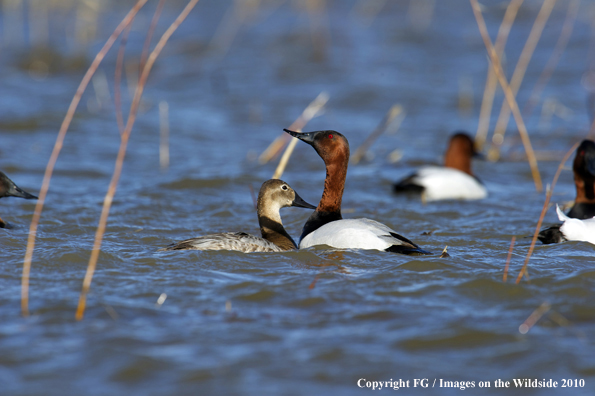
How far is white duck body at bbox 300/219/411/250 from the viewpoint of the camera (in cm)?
551

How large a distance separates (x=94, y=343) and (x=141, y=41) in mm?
14493

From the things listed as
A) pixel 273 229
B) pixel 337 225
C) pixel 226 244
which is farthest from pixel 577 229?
pixel 226 244

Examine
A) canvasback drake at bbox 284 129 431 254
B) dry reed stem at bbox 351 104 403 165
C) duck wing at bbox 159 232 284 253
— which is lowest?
duck wing at bbox 159 232 284 253

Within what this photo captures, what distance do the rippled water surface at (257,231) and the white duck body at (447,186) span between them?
303 millimetres

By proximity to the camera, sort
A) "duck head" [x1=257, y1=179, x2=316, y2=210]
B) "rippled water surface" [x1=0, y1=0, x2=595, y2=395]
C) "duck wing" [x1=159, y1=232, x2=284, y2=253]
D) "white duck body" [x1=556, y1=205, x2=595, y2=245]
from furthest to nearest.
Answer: "duck head" [x1=257, y1=179, x2=316, y2=210]
"white duck body" [x1=556, y1=205, x2=595, y2=245]
"duck wing" [x1=159, y1=232, x2=284, y2=253]
"rippled water surface" [x1=0, y1=0, x2=595, y2=395]

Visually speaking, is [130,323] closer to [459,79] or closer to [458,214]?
[458,214]

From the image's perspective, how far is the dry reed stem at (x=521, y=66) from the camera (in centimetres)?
775

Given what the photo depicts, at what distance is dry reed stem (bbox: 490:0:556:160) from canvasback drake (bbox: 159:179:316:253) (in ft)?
10.8

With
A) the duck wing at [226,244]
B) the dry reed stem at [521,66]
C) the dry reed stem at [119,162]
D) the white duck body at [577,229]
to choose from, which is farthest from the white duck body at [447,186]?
the dry reed stem at [119,162]

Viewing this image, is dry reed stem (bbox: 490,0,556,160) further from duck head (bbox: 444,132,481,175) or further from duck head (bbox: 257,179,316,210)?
duck head (bbox: 257,179,316,210)

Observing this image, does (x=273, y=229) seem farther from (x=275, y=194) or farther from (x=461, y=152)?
(x=461, y=152)

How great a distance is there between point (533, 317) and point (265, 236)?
8.86ft

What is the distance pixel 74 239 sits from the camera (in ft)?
19.9

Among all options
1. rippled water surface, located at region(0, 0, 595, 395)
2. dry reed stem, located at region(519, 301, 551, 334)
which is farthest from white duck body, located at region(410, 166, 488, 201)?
dry reed stem, located at region(519, 301, 551, 334)
